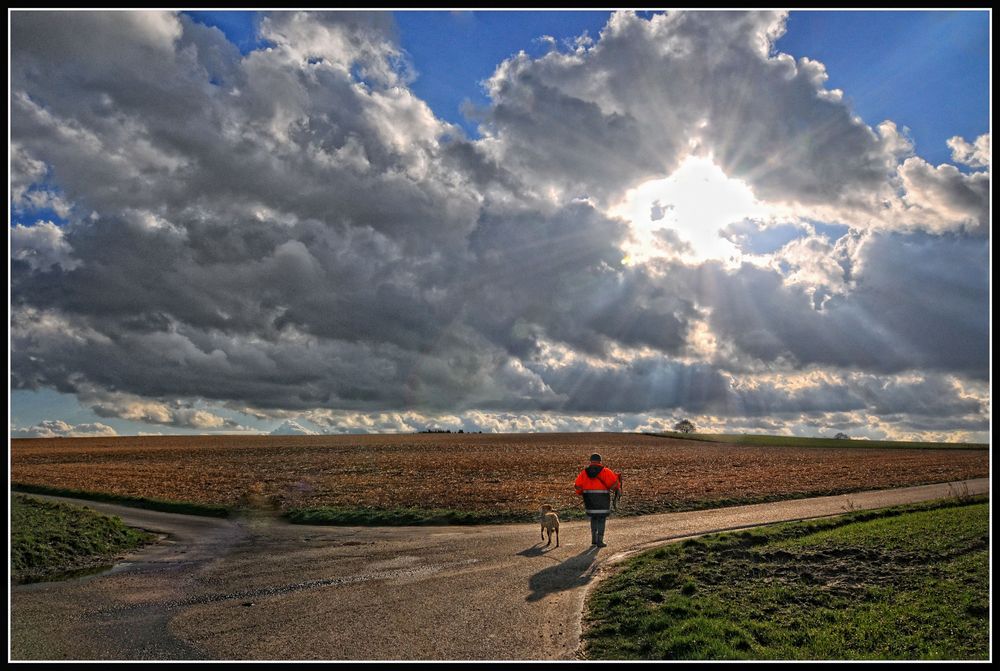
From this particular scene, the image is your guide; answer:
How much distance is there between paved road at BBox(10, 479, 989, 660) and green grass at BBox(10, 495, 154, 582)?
808 mm

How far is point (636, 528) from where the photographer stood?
18.0 m

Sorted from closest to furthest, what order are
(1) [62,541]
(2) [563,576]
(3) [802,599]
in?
(3) [802,599] < (2) [563,576] < (1) [62,541]

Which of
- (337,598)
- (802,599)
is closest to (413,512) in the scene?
(337,598)

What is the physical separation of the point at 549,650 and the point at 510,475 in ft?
98.4

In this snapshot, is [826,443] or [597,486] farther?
[826,443]

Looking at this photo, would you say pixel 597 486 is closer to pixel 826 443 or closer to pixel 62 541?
pixel 62 541

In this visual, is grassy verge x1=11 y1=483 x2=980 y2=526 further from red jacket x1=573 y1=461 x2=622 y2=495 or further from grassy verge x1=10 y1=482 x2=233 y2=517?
red jacket x1=573 y1=461 x2=622 y2=495

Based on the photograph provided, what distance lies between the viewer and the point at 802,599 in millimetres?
10219

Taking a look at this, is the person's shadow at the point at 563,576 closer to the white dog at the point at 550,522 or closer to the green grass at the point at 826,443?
the white dog at the point at 550,522

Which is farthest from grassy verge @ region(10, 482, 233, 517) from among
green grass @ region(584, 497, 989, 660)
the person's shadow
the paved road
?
green grass @ region(584, 497, 989, 660)

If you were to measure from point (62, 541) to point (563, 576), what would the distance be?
1214 cm

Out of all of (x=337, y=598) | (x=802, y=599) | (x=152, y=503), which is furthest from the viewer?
(x=152, y=503)

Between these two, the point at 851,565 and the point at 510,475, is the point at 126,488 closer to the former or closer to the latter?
the point at 510,475

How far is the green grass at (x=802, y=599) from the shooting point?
27.5ft
